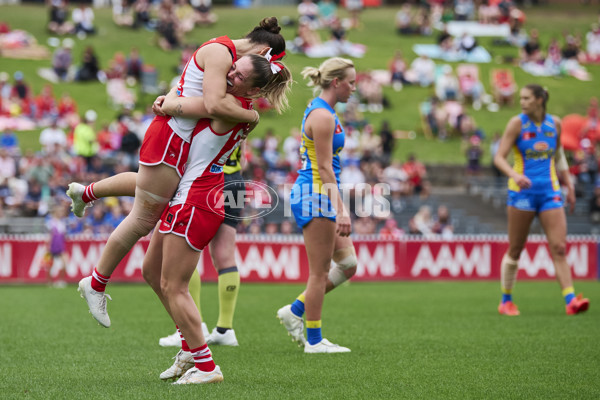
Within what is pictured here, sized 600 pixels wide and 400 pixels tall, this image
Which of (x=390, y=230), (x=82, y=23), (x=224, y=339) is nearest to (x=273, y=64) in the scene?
(x=224, y=339)

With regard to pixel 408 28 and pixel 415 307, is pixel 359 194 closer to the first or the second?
pixel 415 307

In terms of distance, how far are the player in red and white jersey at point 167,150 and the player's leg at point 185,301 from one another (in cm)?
38

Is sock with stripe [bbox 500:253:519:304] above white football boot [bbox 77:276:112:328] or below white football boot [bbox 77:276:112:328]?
below

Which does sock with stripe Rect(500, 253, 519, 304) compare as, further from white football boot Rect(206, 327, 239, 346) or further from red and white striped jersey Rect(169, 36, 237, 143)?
red and white striped jersey Rect(169, 36, 237, 143)

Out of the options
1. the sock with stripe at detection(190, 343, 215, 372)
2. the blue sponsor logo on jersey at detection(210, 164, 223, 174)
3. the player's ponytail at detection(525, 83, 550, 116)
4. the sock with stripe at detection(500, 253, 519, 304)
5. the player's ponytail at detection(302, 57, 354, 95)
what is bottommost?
the sock with stripe at detection(500, 253, 519, 304)

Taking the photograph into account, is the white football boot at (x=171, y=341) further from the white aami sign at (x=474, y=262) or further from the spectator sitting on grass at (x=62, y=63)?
the spectator sitting on grass at (x=62, y=63)

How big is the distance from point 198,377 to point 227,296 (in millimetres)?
2344

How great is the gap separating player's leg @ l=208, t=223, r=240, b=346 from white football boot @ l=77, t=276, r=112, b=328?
6.62ft

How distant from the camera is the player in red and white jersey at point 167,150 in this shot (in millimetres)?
5172

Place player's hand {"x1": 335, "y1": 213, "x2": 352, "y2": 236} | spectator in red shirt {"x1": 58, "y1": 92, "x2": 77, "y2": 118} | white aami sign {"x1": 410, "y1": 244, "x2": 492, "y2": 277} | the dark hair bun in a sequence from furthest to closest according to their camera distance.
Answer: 1. spectator in red shirt {"x1": 58, "y1": 92, "x2": 77, "y2": 118}
2. white aami sign {"x1": 410, "y1": 244, "x2": 492, "y2": 277}
3. player's hand {"x1": 335, "y1": 213, "x2": 352, "y2": 236}
4. the dark hair bun

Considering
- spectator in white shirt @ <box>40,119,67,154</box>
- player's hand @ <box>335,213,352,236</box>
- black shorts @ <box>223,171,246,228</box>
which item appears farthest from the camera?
spectator in white shirt @ <box>40,119,67,154</box>

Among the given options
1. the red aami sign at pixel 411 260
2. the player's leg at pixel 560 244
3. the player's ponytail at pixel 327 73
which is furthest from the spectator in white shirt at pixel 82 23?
the player's ponytail at pixel 327 73

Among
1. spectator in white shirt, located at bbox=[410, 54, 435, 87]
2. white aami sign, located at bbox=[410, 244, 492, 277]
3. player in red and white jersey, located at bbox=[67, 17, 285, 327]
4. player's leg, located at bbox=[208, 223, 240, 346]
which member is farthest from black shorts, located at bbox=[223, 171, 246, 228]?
spectator in white shirt, located at bbox=[410, 54, 435, 87]

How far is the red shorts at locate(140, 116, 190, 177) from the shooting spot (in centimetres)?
529
